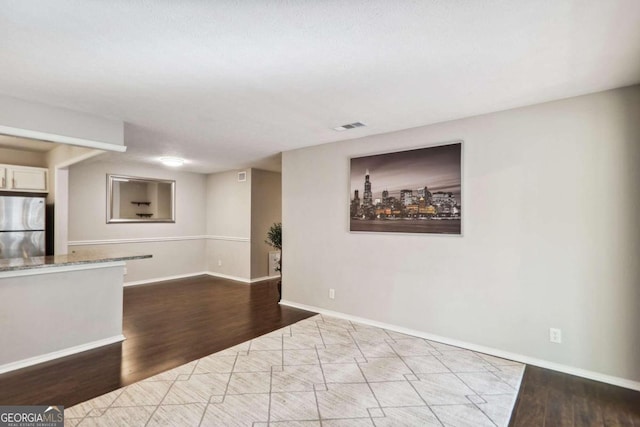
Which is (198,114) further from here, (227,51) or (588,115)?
(588,115)

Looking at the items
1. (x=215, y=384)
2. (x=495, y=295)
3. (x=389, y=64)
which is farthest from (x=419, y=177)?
(x=215, y=384)

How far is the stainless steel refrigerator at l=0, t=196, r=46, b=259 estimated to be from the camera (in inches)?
167

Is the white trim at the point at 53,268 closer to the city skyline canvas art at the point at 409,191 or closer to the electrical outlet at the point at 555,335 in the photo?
the city skyline canvas art at the point at 409,191

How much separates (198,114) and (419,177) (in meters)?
2.47

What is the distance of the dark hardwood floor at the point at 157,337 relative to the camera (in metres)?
2.52

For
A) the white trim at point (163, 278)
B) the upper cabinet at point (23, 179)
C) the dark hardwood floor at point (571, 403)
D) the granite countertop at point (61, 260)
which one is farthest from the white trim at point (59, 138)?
the dark hardwood floor at point (571, 403)

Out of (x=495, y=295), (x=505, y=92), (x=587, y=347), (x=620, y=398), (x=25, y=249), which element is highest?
(x=505, y=92)

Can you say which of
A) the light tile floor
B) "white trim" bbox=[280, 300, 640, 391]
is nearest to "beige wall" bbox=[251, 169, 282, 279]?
"white trim" bbox=[280, 300, 640, 391]

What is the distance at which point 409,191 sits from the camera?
3.69m

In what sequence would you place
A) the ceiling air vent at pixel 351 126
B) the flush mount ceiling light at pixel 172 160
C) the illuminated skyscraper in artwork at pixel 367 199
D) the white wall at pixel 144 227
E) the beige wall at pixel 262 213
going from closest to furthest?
the ceiling air vent at pixel 351 126, the illuminated skyscraper in artwork at pixel 367 199, the flush mount ceiling light at pixel 172 160, the white wall at pixel 144 227, the beige wall at pixel 262 213

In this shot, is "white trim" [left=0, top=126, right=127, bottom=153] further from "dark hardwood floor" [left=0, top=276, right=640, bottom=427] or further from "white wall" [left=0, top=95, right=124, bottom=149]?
"dark hardwood floor" [left=0, top=276, right=640, bottom=427]

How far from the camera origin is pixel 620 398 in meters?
2.42

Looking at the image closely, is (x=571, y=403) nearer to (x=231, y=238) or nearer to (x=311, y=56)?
(x=311, y=56)

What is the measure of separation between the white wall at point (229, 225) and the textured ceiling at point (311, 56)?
352cm
